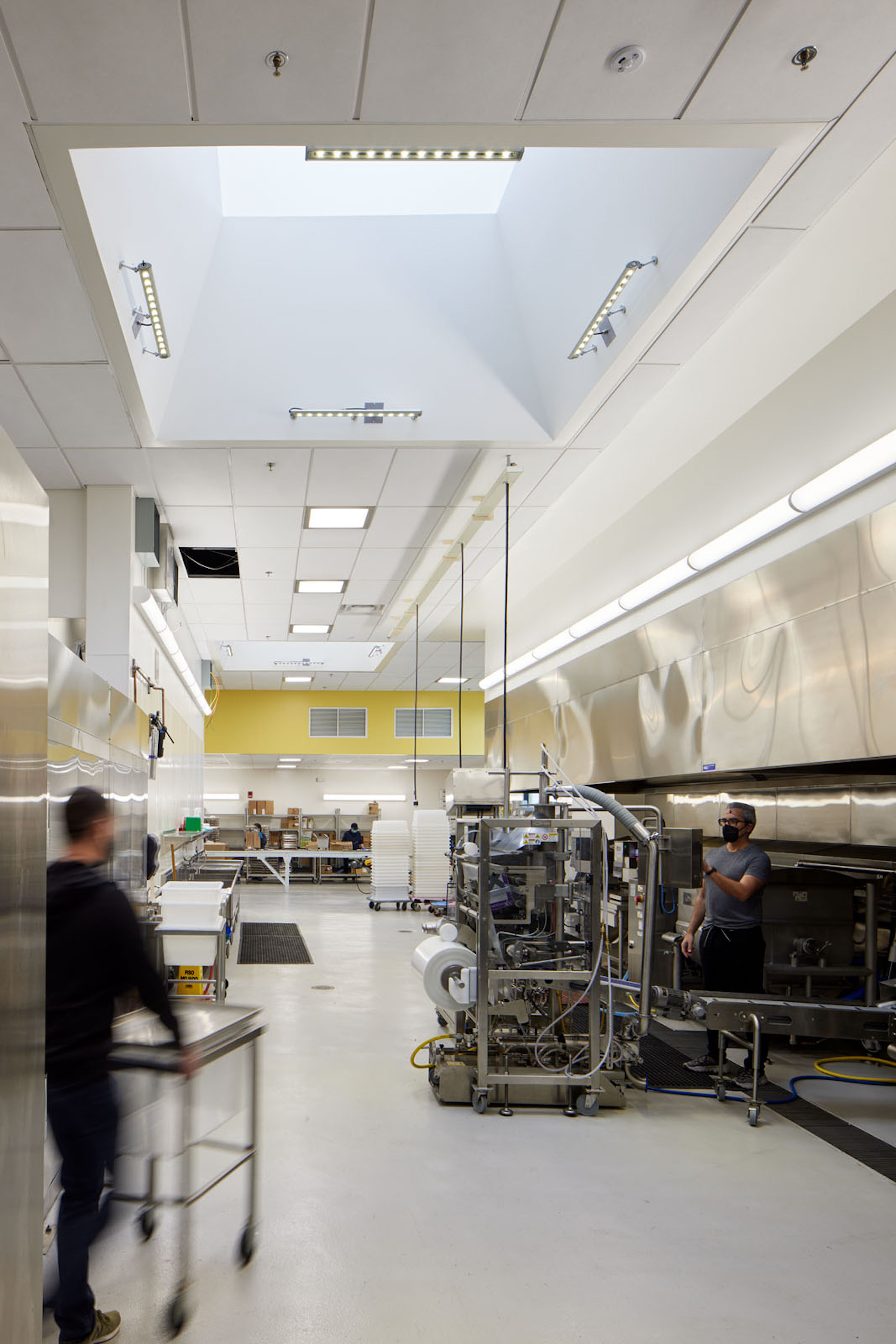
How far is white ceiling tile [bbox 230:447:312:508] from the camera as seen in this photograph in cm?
629

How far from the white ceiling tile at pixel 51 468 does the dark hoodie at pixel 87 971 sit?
4.06 metres

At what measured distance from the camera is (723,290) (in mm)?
4496

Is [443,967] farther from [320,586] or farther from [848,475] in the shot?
[320,586]

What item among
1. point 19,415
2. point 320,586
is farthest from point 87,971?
point 320,586

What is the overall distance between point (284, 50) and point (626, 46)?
41.3 inches

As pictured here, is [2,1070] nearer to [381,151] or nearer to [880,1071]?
[381,151]

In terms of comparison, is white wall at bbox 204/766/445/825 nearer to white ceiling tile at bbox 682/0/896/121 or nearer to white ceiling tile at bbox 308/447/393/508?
white ceiling tile at bbox 308/447/393/508

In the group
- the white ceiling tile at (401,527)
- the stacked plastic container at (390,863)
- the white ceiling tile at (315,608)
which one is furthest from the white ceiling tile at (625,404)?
the stacked plastic container at (390,863)

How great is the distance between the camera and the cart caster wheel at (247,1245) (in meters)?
3.09

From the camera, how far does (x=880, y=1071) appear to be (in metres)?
5.65

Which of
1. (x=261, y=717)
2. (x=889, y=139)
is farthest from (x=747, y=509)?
(x=261, y=717)

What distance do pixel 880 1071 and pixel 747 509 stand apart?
→ 337 cm

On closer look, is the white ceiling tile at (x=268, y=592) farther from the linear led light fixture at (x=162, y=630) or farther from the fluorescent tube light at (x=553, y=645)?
the fluorescent tube light at (x=553, y=645)

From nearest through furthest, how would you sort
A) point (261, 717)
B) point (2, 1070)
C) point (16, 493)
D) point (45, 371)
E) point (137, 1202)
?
point (2, 1070) → point (16, 493) → point (137, 1202) → point (45, 371) → point (261, 717)
